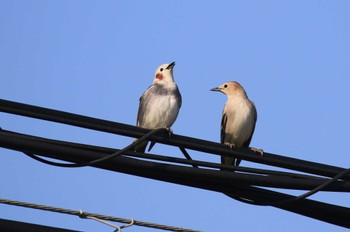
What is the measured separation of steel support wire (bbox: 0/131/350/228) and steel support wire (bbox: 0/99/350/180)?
18 centimetres

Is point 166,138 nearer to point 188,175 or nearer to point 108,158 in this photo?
point 188,175

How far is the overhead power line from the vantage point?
19.0 ft

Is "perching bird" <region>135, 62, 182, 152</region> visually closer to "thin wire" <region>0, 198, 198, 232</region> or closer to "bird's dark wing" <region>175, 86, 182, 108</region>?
"bird's dark wing" <region>175, 86, 182, 108</region>

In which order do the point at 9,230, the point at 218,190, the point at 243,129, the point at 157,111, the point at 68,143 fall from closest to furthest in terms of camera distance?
the point at 9,230 → the point at 68,143 → the point at 218,190 → the point at 157,111 → the point at 243,129

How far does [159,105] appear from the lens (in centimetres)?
1038

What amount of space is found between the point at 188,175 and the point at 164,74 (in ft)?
17.3

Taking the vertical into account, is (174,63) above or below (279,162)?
above

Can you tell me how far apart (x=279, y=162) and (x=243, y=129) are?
4.68m

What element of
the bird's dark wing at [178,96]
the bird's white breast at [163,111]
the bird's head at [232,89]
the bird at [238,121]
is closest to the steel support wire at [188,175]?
the bird's white breast at [163,111]

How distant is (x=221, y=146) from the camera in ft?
20.8

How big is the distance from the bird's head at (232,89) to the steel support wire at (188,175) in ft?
17.0

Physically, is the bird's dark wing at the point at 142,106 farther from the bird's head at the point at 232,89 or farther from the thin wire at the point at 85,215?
the thin wire at the point at 85,215

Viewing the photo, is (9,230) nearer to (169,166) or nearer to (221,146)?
(169,166)

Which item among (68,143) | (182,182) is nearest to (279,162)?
(182,182)
